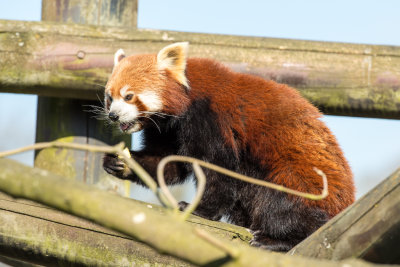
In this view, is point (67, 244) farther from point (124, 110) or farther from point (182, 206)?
point (124, 110)

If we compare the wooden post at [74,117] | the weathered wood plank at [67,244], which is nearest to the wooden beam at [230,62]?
the wooden post at [74,117]

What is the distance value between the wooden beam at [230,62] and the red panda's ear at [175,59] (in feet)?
0.43

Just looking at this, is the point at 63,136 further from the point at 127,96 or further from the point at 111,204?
the point at 111,204

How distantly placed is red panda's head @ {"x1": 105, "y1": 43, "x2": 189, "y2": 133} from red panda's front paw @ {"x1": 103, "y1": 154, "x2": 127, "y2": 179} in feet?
0.69

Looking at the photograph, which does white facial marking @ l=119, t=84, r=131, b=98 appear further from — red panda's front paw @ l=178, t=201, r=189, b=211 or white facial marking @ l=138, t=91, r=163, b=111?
red panda's front paw @ l=178, t=201, r=189, b=211

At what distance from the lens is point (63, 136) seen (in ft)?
13.4

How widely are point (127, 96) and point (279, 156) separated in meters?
1.10

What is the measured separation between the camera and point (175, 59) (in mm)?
3844

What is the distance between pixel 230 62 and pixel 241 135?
55cm

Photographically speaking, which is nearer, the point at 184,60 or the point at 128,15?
the point at 184,60

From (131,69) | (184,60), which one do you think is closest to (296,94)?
(184,60)

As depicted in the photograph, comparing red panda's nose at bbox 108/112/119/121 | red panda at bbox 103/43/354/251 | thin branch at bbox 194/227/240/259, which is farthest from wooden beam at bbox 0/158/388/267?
red panda's nose at bbox 108/112/119/121

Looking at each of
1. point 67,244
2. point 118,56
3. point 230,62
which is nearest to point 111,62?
point 118,56

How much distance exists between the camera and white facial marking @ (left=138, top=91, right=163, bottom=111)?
3951 millimetres
